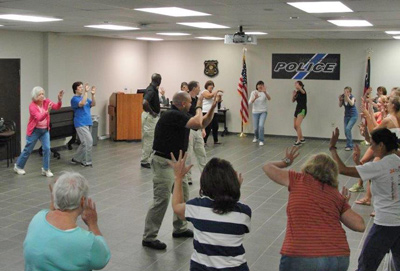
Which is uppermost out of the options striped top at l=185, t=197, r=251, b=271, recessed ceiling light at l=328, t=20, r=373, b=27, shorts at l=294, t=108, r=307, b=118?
recessed ceiling light at l=328, t=20, r=373, b=27

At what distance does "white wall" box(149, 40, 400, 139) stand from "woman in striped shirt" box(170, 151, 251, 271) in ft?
38.0

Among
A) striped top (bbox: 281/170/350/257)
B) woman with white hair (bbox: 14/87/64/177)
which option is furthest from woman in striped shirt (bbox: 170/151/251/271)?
woman with white hair (bbox: 14/87/64/177)

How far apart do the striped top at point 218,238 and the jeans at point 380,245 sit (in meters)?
1.47

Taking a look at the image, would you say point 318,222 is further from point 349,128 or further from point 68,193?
point 349,128

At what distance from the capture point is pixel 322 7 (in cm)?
650

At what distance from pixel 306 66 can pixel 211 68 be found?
2.79 meters

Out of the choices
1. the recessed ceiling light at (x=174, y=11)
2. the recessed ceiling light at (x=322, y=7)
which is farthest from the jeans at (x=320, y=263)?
the recessed ceiling light at (x=174, y=11)

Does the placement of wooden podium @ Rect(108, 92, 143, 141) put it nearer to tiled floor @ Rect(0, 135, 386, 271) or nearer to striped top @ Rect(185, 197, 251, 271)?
tiled floor @ Rect(0, 135, 386, 271)

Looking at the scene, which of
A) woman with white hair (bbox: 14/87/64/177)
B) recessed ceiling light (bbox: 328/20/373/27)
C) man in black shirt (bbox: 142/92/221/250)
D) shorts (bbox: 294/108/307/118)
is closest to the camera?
man in black shirt (bbox: 142/92/221/250)

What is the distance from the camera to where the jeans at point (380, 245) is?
3891 mm

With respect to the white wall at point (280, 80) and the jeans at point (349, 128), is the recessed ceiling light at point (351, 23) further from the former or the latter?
the white wall at point (280, 80)

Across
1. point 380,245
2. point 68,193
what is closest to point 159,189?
point 380,245

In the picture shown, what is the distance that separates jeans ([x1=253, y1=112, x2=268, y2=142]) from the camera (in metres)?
13.2

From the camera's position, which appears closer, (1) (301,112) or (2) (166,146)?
(2) (166,146)
